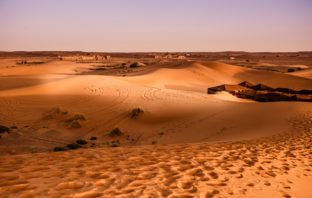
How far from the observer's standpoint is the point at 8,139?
12.2m

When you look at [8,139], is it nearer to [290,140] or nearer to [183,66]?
[290,140]

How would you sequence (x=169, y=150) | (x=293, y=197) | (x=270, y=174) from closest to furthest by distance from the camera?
(x=293, y=197)
(x=270, y=174)
(x=169, y=150)

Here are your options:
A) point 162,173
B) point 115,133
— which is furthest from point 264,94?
point 162,173

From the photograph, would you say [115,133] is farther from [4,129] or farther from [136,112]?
[4,129]

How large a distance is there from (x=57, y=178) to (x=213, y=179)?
2492 mm

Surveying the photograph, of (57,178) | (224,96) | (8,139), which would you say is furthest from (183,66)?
(57,178)

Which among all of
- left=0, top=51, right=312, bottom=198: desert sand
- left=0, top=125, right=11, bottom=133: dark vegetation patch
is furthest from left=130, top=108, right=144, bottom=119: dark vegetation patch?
left=0, top=125, right=11, bottom=133: dark vegetation patch

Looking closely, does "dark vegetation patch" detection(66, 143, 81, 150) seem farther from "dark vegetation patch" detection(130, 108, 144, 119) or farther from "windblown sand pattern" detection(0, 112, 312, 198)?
"dark vegetation patch" detection(130, 108, 144, 119)

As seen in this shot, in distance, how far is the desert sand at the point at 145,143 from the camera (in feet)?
16.3

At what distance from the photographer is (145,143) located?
12.0 metres

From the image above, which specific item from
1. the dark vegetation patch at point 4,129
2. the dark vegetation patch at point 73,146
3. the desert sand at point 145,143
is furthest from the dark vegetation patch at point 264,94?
the dark vegetation patch at point 4,129

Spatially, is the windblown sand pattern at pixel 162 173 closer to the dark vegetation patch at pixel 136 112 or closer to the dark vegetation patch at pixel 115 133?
the dark vegetation patch at pixel 115 133

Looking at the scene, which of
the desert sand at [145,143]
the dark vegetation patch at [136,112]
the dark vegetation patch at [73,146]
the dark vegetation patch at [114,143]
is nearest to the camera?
the desert sand at [145,143]

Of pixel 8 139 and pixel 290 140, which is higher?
pixel 290 140
